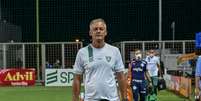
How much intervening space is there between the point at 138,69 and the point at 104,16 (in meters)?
30.1

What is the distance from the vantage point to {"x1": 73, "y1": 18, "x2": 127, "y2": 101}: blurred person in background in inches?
285

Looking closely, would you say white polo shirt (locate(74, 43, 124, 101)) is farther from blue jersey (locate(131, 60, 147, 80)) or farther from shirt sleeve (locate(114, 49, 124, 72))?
blue jersey (locate(131, 60, 147, 80))

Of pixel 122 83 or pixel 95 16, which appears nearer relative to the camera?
pixel 122 83

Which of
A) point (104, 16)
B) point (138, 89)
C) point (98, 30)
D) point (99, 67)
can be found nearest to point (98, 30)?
point (98, 30)

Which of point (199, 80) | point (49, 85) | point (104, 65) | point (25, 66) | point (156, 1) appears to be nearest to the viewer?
point (104, 65)

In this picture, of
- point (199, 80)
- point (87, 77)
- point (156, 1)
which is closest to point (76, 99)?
point (87, 77)

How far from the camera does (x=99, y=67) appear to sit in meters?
7.30

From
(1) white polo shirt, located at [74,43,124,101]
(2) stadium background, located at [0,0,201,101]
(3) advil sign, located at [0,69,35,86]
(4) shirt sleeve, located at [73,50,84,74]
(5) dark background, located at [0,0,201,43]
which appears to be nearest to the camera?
(1) white polo shirt, located at [74,43,124,101]

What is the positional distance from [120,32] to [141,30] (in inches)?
69.4

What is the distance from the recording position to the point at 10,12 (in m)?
47.5

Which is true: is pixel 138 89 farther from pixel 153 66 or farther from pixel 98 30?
pixel 98 30

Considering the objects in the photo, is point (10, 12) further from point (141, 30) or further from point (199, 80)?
point (199, 80)

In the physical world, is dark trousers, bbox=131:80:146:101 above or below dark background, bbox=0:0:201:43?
below

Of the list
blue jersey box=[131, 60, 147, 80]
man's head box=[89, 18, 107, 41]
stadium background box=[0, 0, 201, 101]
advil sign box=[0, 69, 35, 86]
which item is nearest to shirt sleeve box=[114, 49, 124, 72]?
man's head box=[89, 18, 107, 41]
